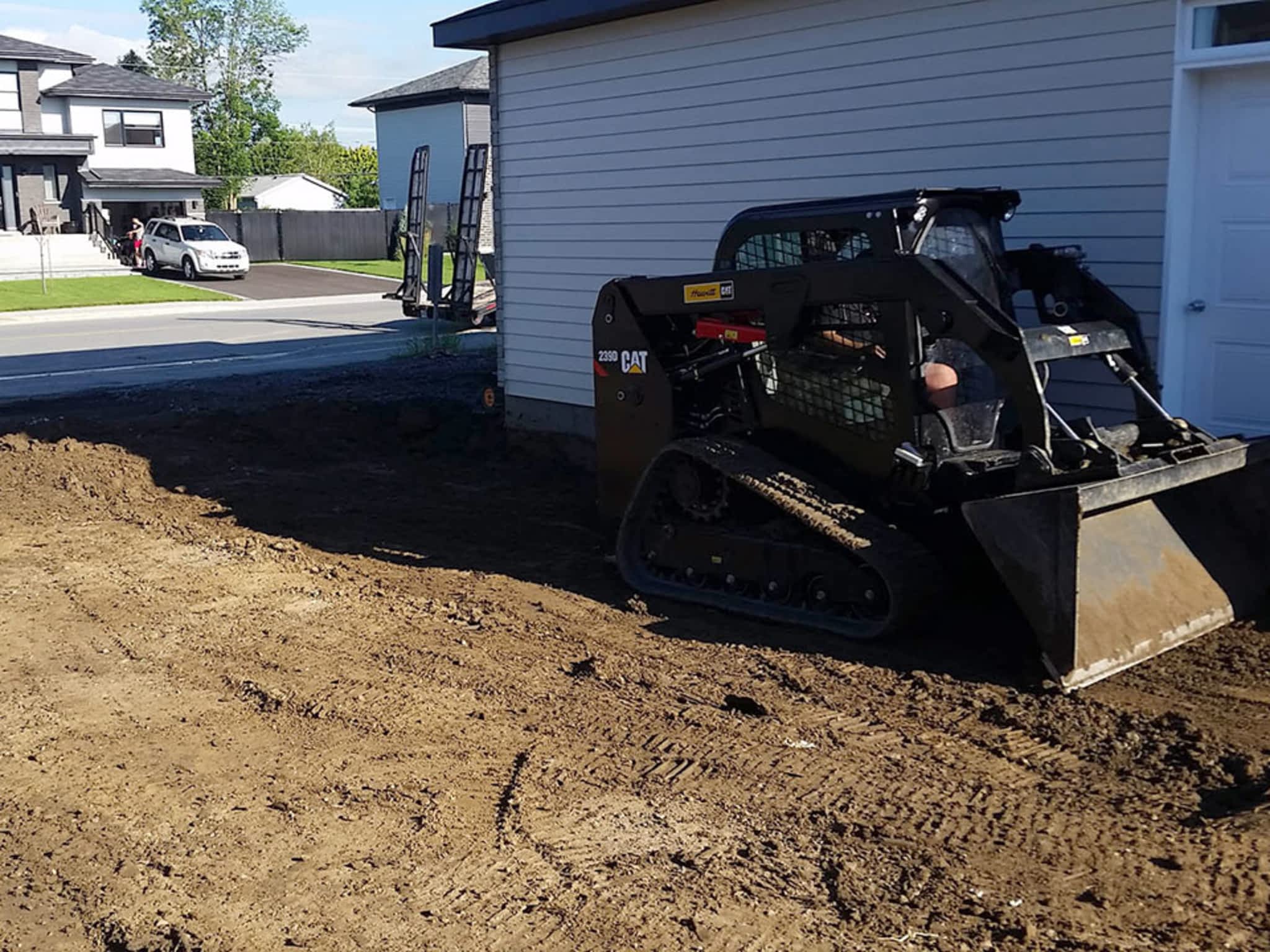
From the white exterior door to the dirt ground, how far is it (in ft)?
6.76

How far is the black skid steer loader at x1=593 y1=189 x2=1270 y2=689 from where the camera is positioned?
5922mm

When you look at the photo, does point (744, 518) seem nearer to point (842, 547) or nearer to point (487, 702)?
point (842, 547)

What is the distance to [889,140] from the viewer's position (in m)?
9.27

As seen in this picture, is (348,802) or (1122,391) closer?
(348,802)

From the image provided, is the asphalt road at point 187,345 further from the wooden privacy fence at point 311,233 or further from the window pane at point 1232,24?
the wooden privacy fence at point 311,233

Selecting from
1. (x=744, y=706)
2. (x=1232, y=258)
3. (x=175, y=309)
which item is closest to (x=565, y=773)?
(x=744, y=706)

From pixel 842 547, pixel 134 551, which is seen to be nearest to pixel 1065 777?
pixel 842 547

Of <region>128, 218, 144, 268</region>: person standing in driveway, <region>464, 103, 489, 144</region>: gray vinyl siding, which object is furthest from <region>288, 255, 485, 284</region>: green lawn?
<region>464, 103, 489, 144</region>: gray vinyl siding

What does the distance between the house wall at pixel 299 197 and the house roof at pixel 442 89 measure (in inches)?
787

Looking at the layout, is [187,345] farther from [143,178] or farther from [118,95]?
[118,95]

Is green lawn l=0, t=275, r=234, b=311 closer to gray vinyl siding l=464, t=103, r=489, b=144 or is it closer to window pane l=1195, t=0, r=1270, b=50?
gray vinyl siding l=464, t=103, r=489, b=144

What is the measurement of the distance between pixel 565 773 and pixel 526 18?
8459mm

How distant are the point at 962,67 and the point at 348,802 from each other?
631cm

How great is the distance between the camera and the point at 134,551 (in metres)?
9.05
